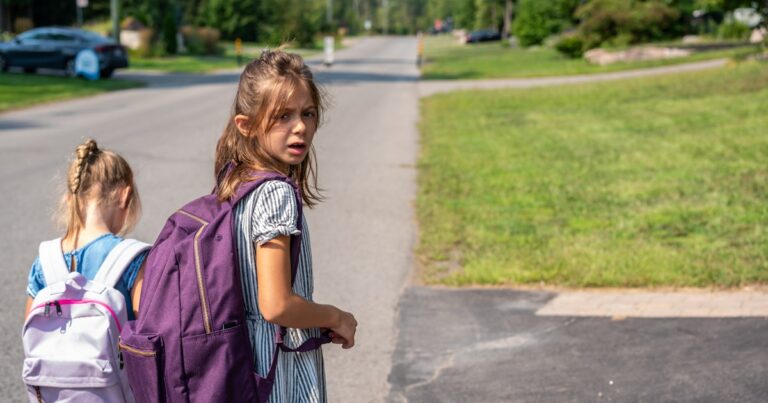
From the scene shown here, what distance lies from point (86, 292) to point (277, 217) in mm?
735

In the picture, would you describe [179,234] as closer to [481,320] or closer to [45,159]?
[481,320]

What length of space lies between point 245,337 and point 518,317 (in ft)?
13.5

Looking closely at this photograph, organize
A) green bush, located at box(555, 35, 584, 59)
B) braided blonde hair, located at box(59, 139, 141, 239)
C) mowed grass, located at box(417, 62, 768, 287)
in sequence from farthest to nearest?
green bush, located at box(555, 35, 584, 59)
mowed grass, located at box(417, 62, 768, 287)
braided blonde hair, located at box(59, 139, 141, 239)

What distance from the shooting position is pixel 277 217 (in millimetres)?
2389

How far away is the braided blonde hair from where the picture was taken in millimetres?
3111

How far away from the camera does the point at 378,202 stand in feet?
35.3

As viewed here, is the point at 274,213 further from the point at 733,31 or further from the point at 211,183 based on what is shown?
the point at 733,31

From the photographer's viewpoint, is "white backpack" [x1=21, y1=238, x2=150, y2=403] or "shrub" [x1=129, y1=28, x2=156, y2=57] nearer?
"white backpack" [x1=21, y1=238, x2=150, y2=403]

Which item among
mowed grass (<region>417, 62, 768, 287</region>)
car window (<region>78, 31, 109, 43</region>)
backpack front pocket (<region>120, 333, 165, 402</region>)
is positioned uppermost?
car window (<region>78, 31, 109, 43</region>)

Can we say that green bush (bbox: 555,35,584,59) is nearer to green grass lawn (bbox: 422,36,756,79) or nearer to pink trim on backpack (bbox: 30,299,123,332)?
green grass lawn (bbox: 422,36,756,79)

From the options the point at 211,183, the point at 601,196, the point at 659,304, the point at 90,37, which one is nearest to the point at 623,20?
the point at 90,37

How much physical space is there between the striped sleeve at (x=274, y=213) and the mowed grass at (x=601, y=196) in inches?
192

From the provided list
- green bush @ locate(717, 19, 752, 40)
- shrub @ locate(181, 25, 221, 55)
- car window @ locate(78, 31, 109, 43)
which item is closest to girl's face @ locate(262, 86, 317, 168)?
car window @ locate(78, 31, 109, 43)

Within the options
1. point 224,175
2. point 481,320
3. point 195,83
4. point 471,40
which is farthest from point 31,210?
point 471,40
